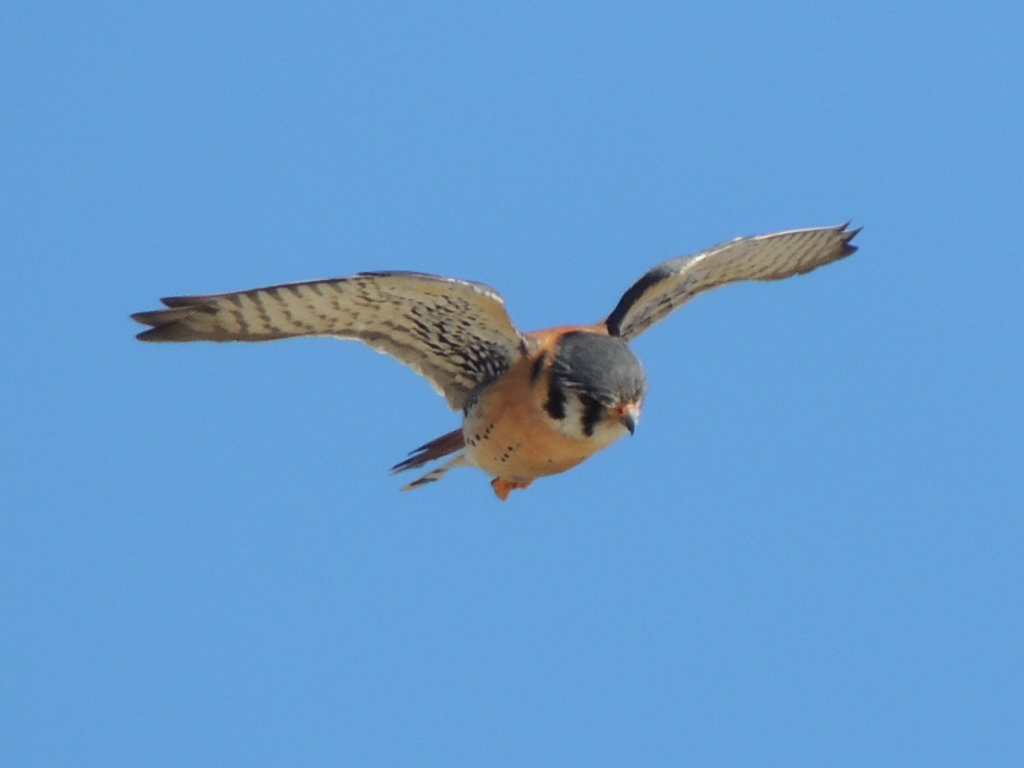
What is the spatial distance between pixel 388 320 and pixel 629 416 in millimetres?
1754

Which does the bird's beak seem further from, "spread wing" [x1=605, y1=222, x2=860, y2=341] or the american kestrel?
"spread wing" [x1=605, y1=222, x2=860, y2=341]

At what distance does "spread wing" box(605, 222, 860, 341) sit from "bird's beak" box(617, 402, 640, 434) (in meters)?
1.08

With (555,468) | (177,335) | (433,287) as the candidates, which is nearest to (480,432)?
(555,468)

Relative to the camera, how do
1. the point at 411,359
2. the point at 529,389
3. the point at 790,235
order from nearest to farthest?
the point at 529,389 < the point at 411,359 < the point at 790,235

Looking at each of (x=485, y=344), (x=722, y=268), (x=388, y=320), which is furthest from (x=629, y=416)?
(x=722, y=268)

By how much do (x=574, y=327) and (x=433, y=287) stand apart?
3.92ft

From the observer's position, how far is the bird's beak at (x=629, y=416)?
31.8 feet

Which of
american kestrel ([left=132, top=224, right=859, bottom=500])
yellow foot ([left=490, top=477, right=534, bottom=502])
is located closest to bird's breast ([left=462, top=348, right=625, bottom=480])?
american kestrel ([left=132, top=224, right=859, bottom=500])

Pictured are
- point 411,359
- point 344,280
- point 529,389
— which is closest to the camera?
point 344,280

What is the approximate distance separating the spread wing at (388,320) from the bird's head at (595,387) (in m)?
0.50

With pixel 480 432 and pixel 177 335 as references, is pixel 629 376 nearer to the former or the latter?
pixel 480 432

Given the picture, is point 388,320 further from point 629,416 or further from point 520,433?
point 629,416

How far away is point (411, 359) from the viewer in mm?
10891

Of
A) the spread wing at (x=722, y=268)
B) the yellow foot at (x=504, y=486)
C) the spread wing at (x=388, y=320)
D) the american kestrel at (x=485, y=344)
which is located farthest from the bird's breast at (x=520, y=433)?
the spread wing at (x=722, y=268)
